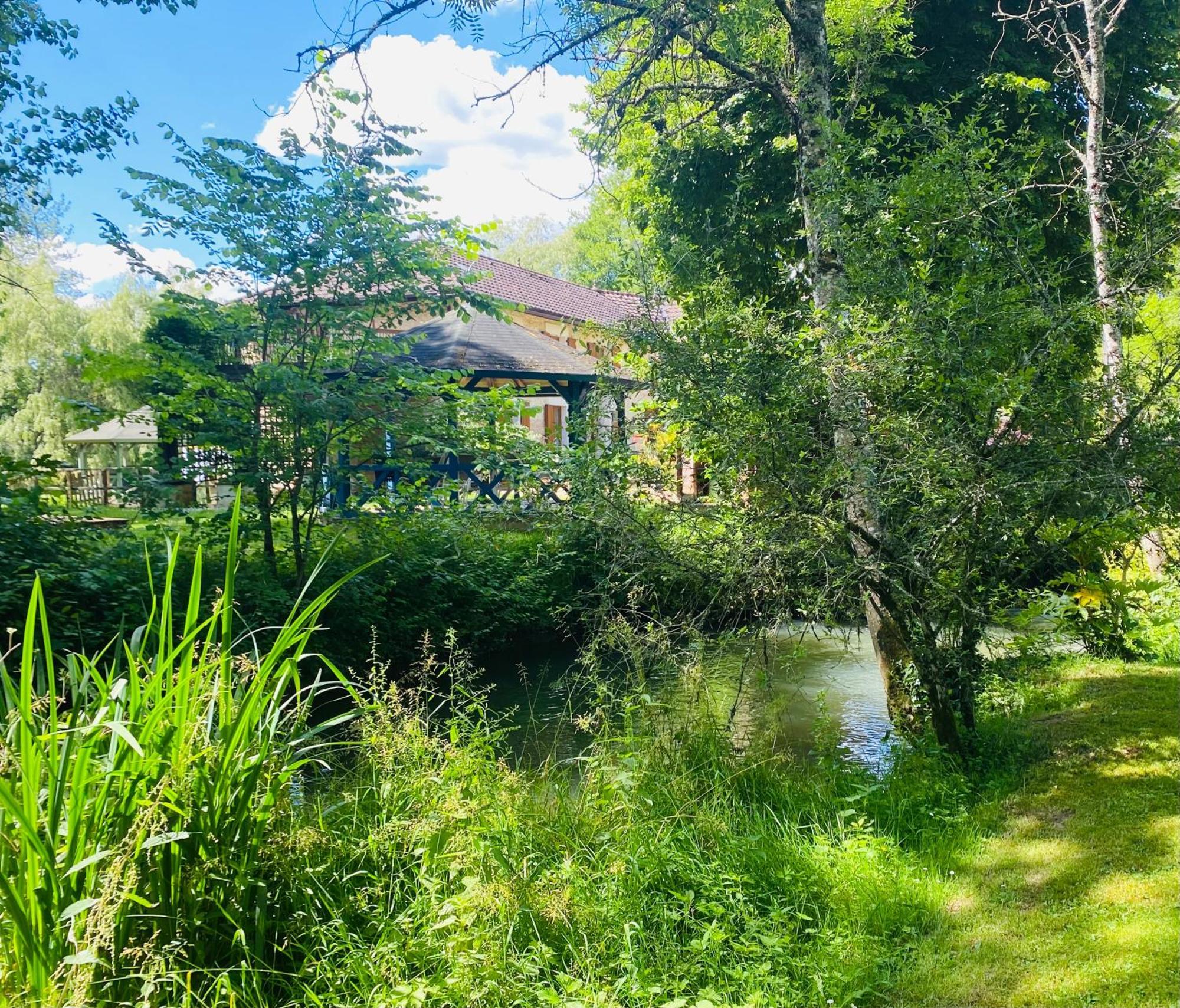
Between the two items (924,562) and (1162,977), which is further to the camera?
(924,562)

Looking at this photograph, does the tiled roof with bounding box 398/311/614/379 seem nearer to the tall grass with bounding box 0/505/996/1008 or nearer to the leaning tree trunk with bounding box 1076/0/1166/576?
the leaning tree trunk with bounding box 1076/0/1166/576

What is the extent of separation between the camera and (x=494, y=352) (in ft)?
41.9

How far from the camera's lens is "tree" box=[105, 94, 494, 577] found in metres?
6.03

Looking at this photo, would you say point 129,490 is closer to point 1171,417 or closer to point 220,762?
point 220,762

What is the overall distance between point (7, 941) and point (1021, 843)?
321cm

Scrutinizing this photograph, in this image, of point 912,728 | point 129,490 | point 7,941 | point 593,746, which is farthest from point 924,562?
point 129,490

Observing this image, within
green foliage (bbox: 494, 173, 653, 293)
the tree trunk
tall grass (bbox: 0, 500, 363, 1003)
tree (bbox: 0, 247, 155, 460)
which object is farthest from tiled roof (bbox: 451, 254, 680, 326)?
tall grass (bbox: 0, 500, 363, 1003)

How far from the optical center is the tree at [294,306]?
6.03 m

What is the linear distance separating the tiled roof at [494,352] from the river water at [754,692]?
16.9ft

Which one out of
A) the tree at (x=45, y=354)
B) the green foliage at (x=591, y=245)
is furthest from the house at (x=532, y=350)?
the tree at (x=45, y=354)

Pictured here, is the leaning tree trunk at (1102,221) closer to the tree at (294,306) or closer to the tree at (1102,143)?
the tree at (1102,143)

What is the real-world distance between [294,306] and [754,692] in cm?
482

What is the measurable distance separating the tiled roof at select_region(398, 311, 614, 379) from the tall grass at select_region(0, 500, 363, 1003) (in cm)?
954

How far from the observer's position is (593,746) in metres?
3.79
